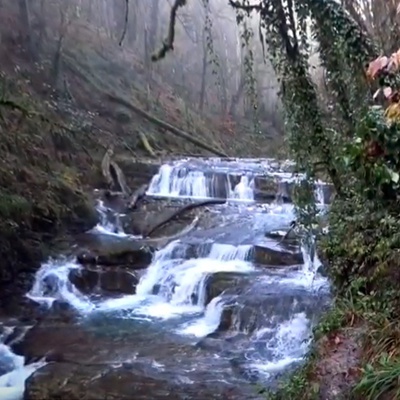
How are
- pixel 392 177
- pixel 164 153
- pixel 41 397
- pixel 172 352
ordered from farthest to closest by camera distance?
pixel 164 153, pixel 172 352, pixel 41 397, pixel 392 177

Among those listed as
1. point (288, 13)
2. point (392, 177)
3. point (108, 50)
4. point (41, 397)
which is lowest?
point (41, 397)

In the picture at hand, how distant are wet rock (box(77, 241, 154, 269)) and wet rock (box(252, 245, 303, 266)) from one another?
2.01 metres

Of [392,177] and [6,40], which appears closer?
[392,177]

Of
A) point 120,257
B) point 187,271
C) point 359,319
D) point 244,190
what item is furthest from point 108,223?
point 359,319

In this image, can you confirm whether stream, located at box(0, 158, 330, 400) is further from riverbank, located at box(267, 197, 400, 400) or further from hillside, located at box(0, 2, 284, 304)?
riverbank, located at box(267, 197, 400, 400)

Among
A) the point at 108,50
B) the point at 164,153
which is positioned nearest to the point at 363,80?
the point at 164,153

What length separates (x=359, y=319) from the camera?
15.9 feet

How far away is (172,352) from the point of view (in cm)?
736

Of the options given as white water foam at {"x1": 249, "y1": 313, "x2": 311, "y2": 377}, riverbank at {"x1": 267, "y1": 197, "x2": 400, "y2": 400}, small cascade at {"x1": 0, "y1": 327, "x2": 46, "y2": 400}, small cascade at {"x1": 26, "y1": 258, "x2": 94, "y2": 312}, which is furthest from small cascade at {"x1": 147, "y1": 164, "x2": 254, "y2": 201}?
riverbank at {"x1": 267, "y1": 197, "x2": 400, "y2": 400}

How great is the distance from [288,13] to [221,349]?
4262 mm

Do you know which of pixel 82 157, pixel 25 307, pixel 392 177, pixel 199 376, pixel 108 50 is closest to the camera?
pixel 392 177

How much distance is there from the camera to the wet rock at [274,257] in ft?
34.3

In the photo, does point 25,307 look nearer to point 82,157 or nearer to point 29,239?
point 29,239

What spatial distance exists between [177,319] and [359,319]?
4365mm
